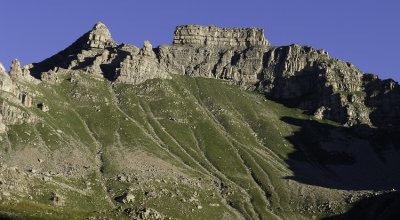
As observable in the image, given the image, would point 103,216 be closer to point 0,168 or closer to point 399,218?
point 0,168

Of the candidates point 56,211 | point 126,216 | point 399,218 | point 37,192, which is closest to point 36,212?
point 56,211

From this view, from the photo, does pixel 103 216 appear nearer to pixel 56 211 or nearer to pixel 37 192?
pixel 56 211

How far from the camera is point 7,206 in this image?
110m

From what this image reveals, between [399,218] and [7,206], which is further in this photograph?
[399,218]

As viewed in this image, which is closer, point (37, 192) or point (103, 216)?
point (103, 216)

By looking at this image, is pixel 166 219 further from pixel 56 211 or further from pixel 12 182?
pixel 12 182

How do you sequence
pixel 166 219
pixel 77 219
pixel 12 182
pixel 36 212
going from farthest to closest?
pixel 12 182, pixel 166 219, pixel 36 212, pixel 77 219

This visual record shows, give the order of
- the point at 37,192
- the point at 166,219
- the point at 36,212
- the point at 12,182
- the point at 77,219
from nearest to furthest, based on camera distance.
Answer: the point at 77,219 < the point at 36,212 < the point at 166,219 < the point at 12,182 < the point at 37,192

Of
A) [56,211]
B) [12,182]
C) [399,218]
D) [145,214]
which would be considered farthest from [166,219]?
[399,218]

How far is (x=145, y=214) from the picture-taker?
10831 cm

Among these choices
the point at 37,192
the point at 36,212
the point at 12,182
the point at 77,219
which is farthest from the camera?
the point at 37,192

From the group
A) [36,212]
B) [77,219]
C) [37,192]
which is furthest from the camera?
[37,192]

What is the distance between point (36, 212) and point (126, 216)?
42.6ft

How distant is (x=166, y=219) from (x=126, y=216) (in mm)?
10769
